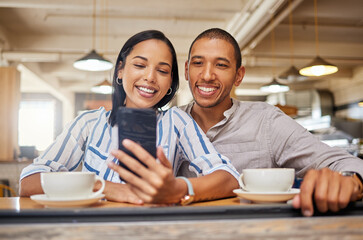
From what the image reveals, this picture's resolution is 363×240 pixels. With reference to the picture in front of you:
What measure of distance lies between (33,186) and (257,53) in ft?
25.5

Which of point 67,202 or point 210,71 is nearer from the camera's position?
point 67,202

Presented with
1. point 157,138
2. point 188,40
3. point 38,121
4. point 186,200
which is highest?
point 188,40

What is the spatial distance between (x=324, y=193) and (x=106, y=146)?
933 mm

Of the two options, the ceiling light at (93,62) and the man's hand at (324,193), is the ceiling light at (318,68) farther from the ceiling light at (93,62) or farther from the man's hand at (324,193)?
the man's hand at (324,193)

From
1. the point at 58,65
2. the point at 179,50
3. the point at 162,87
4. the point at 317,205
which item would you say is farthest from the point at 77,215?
the point at 58,65

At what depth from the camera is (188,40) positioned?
8125 millimetres

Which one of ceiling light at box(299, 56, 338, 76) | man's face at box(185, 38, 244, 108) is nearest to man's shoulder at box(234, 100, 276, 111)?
man's face at box(185, 38, 244, 108)

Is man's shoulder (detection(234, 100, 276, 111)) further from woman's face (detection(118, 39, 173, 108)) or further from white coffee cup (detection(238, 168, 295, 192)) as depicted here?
white coffee cup (detection(238, 168, 295, 192))

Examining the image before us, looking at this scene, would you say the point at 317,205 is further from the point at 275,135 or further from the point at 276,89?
the point at 276,89

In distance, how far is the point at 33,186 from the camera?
1.15 m

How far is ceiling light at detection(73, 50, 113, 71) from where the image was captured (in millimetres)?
4508

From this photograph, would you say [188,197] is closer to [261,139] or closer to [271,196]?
[271,196]

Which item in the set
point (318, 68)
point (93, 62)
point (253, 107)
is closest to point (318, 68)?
point (318, 68)

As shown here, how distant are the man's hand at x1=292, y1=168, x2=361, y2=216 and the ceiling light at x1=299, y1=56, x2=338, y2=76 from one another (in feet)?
14.0
